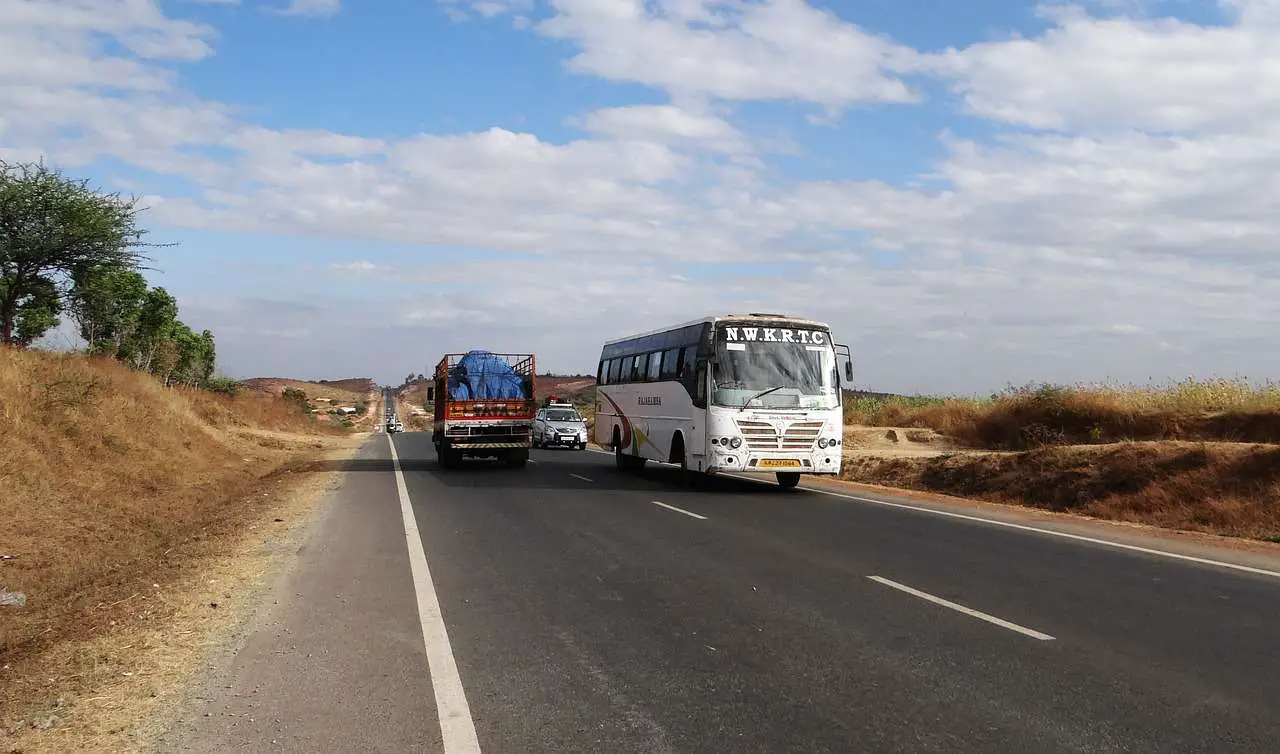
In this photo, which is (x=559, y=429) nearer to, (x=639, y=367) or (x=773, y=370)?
(x=639, y=367)

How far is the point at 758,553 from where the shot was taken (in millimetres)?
10938

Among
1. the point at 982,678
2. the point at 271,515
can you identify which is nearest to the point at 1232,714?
the point at 982,678

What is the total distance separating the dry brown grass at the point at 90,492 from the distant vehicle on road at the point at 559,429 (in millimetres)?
13812

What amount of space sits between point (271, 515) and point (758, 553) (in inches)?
319

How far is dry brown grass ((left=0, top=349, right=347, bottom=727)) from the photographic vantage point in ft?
28.3

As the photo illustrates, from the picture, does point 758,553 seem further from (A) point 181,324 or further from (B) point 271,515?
(A) point 181,324

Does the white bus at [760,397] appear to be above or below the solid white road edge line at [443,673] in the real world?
above

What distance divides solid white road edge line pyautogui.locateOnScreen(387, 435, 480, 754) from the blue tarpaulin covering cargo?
47.0ft

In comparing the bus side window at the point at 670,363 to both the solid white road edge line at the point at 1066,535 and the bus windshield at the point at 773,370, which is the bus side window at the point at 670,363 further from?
the solid white road edge line at the point at 1066,535

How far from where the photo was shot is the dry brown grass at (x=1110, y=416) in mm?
24047

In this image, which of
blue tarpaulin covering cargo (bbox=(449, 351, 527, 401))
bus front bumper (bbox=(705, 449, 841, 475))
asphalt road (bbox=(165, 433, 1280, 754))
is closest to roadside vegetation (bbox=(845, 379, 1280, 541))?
bus front bumper (bbox=(705, 449, 841, 475))

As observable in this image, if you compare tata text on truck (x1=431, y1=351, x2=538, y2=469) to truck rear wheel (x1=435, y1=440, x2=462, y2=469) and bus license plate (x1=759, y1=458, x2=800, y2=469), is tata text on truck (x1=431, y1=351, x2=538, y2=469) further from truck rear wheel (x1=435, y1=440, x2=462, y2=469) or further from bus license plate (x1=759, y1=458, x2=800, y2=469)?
bus license plate (x1=759, y1=458, x2=800, y2=469)

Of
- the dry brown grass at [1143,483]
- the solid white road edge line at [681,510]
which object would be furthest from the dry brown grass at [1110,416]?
the solid white road edge line at [681,510]

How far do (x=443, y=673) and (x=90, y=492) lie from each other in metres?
11.8
